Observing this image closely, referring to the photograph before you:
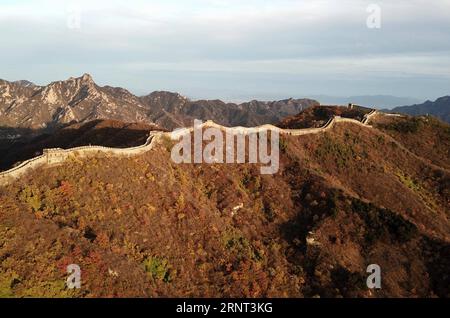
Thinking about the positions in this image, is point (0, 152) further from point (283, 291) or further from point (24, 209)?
point (283, 291)

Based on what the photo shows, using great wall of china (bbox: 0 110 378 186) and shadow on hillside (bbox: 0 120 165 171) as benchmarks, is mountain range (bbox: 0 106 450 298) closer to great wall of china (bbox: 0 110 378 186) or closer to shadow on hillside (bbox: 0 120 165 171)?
great wall of china (bbox: 0 110 378 186)

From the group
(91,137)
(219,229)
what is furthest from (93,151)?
(91,137)

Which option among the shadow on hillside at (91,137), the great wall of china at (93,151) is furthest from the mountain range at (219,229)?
the shadow on hillside at (91,137)

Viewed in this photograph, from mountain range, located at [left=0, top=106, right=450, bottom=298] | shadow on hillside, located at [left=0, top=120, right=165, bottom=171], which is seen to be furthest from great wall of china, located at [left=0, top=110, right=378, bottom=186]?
shadow on hillside, located at [left=0, top=120, right=165, bottom=171]

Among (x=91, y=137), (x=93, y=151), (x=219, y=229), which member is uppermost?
(x=93, y=151)

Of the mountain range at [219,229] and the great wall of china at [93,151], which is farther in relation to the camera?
the great wall of china at [93,151]

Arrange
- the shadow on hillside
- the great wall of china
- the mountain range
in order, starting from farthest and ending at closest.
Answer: the shadow on hillside < the great wall of china < the mountain range

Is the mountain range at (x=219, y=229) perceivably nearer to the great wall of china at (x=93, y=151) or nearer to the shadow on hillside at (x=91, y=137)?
the great wall of china at (x=93, y=151)

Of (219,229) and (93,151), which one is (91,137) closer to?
(93,151)

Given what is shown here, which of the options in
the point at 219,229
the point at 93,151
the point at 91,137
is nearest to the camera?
the point at 219,229

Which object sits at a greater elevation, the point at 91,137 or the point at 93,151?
the point at 93,151

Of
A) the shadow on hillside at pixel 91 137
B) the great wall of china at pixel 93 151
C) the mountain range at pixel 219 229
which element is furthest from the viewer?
the shadow on hillside at pixel 91 137
